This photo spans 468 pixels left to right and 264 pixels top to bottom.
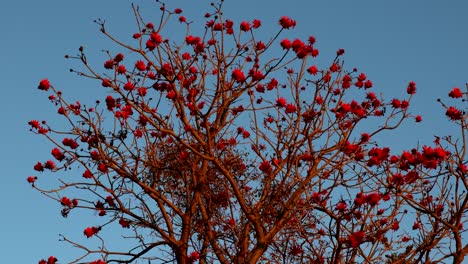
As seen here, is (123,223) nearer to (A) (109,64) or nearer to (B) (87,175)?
(B) (87,175)

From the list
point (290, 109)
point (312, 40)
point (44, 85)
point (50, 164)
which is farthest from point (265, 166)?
point (44, 85)

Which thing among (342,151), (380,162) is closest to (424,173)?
(380,162)

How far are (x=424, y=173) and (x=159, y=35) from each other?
3526 millimetres

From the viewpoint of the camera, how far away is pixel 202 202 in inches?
372

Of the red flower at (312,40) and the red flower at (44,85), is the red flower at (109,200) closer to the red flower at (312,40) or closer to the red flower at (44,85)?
the red flower at (44,85)

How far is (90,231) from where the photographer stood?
8.66m

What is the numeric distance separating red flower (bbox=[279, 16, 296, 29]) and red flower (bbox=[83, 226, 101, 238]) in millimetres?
3615

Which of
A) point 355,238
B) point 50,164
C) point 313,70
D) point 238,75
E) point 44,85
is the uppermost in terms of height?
point 313,70

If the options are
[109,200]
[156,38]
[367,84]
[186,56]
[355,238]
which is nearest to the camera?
[355,238]

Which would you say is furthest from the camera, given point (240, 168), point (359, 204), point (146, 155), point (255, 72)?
point (240, 168)

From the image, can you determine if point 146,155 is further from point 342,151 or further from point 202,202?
point 342,151

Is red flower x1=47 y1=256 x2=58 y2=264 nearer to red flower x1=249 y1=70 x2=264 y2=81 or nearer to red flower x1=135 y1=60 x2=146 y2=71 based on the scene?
red flower x1=135 y1=60 x2=146 y2=71

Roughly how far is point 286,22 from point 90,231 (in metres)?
3.74

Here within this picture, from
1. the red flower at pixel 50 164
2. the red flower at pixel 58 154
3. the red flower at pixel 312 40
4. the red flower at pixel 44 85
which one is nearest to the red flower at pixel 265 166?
the red flower at pixel 312 40
